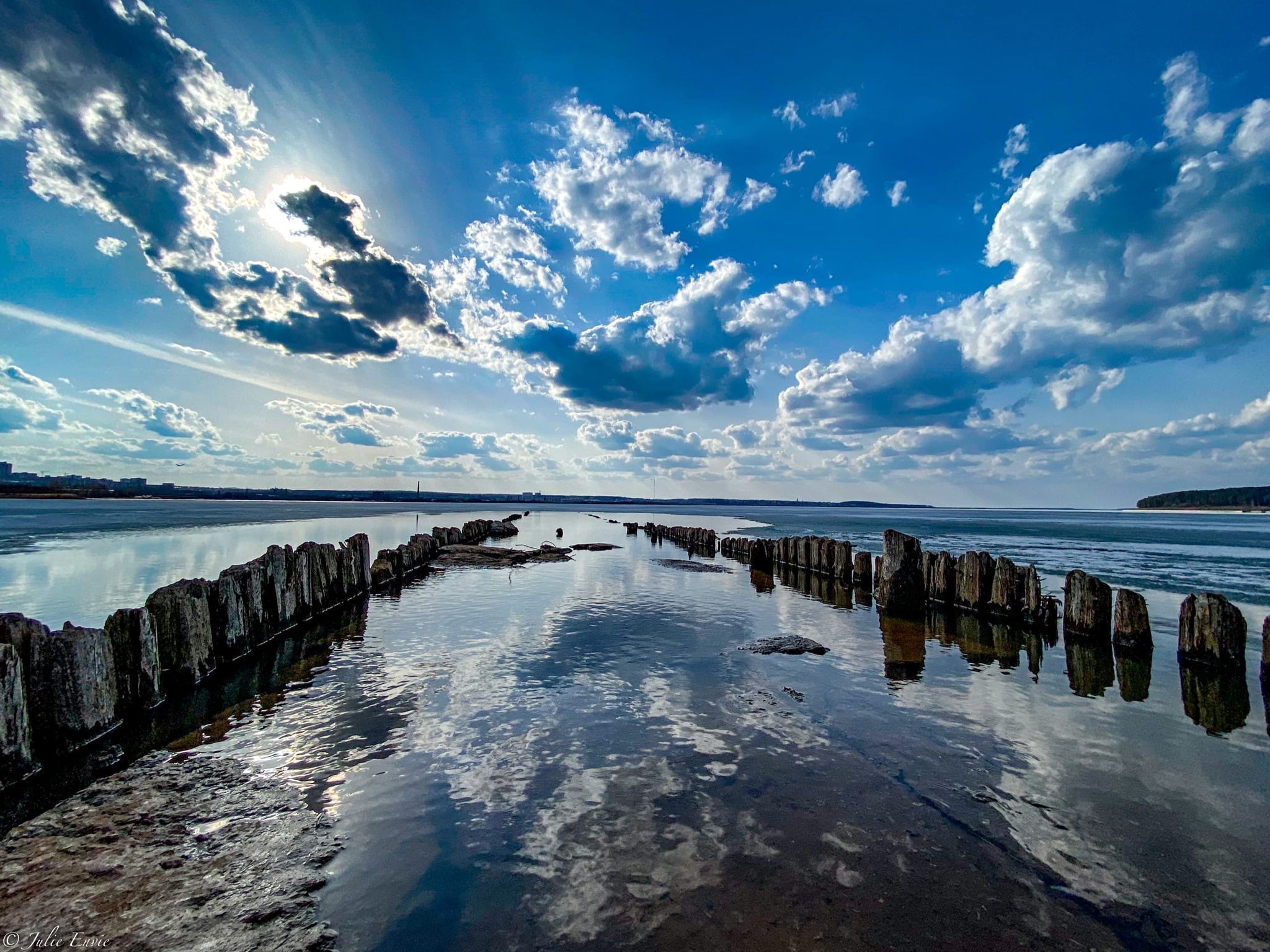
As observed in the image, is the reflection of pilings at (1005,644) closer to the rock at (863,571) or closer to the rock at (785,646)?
the rock at (785,646)

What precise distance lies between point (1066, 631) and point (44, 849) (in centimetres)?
1701

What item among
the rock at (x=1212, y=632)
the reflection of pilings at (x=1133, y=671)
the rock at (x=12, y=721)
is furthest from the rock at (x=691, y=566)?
the rock at (x=12, y=721)

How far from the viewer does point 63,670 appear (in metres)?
6.25

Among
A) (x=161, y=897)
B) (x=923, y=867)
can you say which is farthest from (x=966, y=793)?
(x=161, y=897)

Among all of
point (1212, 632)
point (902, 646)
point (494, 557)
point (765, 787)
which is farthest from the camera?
point (494, 557)

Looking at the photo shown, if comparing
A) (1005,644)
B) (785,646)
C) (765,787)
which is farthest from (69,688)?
(1005,644)

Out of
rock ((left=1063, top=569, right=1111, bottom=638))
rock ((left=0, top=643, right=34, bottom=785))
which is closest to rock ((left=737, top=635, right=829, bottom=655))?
rock ((left=1063, top=569, right=1111, bottom=638))

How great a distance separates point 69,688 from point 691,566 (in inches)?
868

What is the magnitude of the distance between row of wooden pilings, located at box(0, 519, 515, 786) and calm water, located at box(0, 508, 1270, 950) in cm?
135

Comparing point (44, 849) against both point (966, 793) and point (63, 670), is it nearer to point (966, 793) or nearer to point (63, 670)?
point (63, 670)

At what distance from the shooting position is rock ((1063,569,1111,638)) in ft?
39.4

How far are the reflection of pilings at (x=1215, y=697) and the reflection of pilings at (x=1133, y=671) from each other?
0.48 metres

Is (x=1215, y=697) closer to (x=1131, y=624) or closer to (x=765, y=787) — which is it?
(x=1131, y=624)

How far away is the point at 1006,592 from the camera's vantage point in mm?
14422
